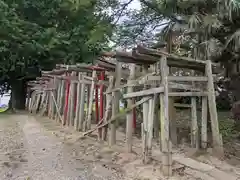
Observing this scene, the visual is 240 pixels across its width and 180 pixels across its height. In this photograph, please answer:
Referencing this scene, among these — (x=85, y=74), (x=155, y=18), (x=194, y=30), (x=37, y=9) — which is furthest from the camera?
(x=37, y=9)

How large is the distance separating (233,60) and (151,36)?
553 cm

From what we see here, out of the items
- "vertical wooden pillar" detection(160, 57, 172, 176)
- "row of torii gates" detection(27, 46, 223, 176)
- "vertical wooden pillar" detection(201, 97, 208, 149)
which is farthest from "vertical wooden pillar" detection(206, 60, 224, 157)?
"vertical wooden pillar" detection(160, 57, 172, 176)

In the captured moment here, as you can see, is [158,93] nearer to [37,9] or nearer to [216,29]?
[216,29]

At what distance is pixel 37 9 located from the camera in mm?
17922

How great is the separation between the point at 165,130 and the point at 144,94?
90cm

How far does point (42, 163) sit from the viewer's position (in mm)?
5859

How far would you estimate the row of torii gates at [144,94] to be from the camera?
539 cm

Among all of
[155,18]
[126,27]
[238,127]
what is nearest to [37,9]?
[126,27]

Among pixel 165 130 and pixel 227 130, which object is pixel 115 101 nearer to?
pixel 165 130

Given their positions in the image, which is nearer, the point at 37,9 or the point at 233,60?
the point at 233,60

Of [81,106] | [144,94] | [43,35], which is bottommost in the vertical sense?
[81,106]

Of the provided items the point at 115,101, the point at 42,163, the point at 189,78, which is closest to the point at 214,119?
the point at 189,78

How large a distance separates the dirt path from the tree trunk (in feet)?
44.8

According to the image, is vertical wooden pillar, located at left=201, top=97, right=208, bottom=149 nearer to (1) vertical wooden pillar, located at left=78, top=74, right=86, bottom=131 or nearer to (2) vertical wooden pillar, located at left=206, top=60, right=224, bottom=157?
(2) vertical wooden pillar, located at left=206, top=60, right=224, bottom=157
